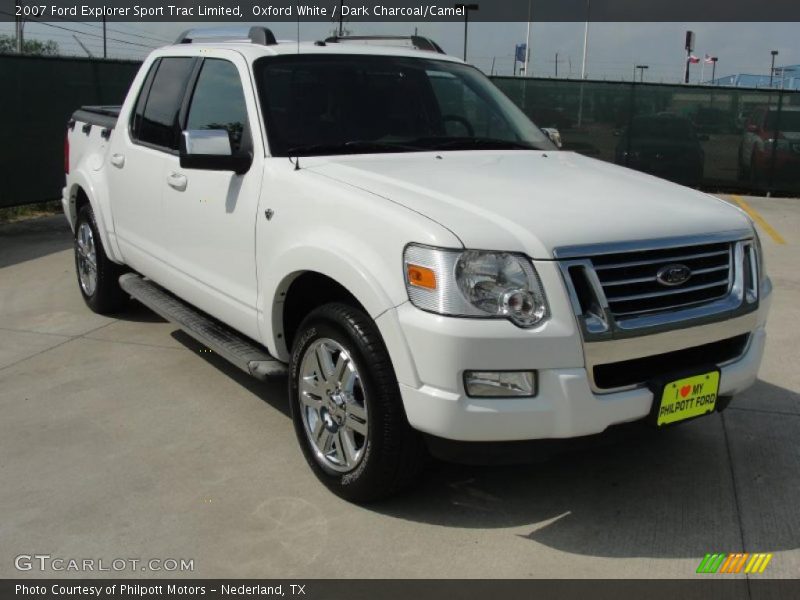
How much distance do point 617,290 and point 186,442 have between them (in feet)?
7.58

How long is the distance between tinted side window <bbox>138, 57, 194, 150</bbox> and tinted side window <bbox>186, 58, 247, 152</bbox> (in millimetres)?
199

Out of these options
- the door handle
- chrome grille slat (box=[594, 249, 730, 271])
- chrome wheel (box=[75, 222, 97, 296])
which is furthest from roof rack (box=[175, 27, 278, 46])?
chrome grille slat (box=[594, 249, 730, 271])

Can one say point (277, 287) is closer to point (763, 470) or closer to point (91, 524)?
point (91, 524)

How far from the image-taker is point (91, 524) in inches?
140

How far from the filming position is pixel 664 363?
11.3 ft

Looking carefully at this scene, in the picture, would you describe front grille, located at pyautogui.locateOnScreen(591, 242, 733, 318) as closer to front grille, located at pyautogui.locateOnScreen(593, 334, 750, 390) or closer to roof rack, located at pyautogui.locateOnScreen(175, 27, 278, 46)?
front grille, located at pyautogui.locateOnScreen(593, 334, 750, 390)

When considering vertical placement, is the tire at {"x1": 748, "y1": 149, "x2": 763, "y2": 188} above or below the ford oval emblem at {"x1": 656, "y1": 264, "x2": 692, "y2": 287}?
below

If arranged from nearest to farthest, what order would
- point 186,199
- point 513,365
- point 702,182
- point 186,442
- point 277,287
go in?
point 513,365
point 277,287
point 186,442
point 186,199
point 702,182

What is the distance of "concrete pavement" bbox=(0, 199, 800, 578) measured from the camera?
3.34m

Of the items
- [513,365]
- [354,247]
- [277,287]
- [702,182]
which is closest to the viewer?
[513,365]

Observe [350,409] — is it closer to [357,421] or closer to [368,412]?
→ [357,421]
